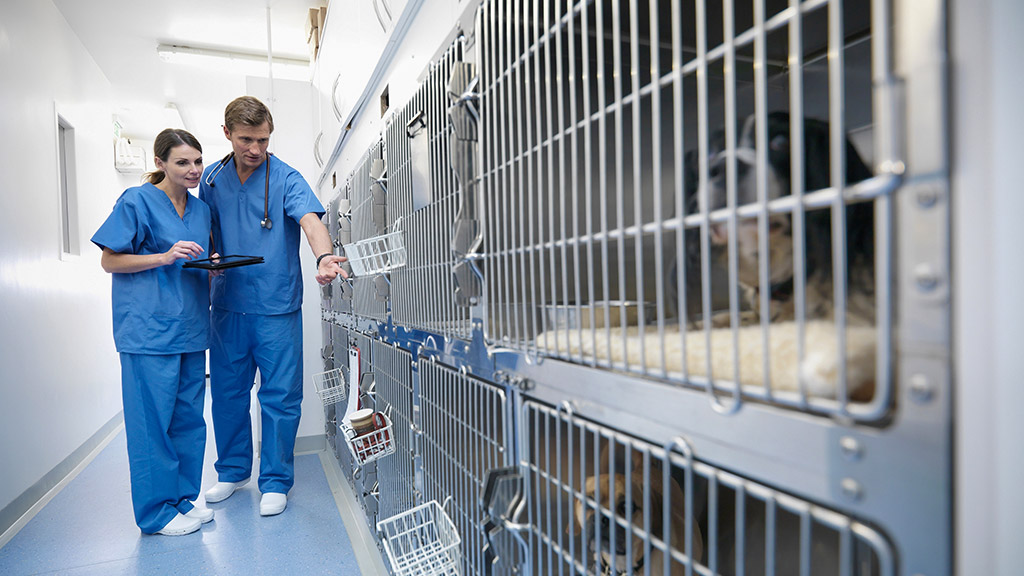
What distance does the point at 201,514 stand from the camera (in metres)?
2.24

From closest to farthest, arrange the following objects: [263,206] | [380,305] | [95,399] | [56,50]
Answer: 1. [380,305]
2. [263,206]
3. [56,50]
4. [95,399]

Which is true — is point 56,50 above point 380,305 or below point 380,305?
above

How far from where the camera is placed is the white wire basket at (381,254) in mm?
1460

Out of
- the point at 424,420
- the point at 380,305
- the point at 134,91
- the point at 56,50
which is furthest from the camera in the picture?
the point at 134,91

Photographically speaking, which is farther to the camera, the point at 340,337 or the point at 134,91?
the point at 134,91

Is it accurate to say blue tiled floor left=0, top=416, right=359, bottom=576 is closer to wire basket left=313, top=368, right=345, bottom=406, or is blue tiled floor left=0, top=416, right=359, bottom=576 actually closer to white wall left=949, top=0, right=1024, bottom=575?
wire basket left=313, top=368, right=345, bottom=406

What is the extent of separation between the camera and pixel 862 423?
37 cm

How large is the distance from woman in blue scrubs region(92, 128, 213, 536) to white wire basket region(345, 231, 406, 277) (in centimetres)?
81

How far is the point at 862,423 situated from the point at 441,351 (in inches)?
35.1

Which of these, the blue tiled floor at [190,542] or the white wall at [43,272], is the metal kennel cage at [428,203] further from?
the white wall at [43,272]

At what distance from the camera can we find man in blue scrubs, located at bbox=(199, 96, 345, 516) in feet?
7.55

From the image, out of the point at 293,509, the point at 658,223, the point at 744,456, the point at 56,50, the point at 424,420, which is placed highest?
the point at 56,50

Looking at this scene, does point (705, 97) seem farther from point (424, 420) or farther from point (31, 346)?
point (31, 346)

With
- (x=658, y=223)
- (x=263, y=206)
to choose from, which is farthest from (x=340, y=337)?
(x=658, y=223)
